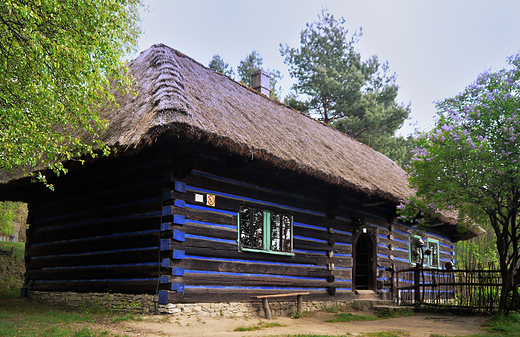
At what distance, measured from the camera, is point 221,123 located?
26.6 feet

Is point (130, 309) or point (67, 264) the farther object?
point (67, 264)

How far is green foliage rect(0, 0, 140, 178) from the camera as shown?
6195mm

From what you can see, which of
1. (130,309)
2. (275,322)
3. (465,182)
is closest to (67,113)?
(130,309)

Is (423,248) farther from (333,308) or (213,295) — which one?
(213,295)

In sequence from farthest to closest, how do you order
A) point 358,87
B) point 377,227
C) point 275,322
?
point 358,87, point 377,227, point 275,322

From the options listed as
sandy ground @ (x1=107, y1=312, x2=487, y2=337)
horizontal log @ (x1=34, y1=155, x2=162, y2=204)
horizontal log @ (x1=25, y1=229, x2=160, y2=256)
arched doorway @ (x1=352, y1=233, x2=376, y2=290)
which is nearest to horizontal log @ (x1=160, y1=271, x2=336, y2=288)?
sandy ground @ (x1=107, y1=312, x2=487, y2=337)

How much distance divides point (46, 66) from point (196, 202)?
10.6 ft

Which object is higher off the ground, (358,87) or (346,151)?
(358,87)

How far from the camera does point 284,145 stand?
9.41m

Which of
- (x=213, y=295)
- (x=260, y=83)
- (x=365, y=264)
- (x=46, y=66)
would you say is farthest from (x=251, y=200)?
(x=260, y=83)

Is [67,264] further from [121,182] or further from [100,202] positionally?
[121,182]

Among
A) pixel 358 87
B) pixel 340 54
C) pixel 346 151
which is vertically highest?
pixel 340 54

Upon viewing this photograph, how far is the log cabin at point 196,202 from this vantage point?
7.71 m

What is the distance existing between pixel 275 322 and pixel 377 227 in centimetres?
565
